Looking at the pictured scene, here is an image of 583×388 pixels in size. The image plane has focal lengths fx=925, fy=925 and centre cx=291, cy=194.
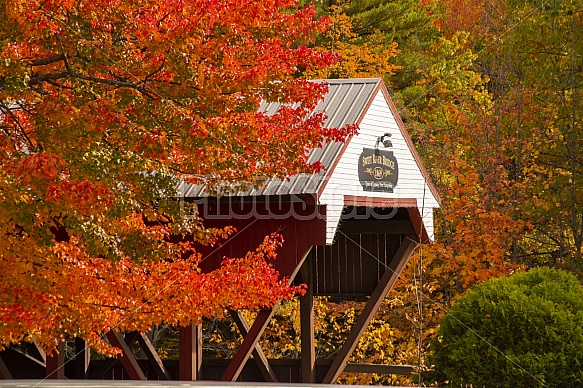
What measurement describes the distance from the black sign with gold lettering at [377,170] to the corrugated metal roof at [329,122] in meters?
0.70

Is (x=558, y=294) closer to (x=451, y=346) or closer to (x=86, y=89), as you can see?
(x=451, y=346)

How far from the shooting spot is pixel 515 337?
1130cm

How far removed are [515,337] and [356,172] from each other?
4.78 meters

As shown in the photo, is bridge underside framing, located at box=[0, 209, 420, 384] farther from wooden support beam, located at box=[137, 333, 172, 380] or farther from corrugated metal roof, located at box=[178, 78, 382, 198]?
corrugated metal roof, located at box=[178, 78, 382, 198]

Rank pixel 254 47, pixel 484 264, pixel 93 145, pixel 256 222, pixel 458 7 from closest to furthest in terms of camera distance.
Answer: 1. pixel 93 145
2. pixel 254 47
3. pixel 256 222
4. pixel 484 264
5. pixel 458 7

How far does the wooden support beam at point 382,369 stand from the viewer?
1744 centimetres

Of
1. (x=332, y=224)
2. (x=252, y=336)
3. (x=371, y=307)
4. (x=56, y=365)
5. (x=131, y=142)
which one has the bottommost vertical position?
(x=56, y=365)

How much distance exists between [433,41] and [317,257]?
15816mm

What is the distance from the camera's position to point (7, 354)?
62.7 feet

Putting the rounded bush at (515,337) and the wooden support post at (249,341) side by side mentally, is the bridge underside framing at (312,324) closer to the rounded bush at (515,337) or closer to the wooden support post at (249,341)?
the wooden support post at (249,341)

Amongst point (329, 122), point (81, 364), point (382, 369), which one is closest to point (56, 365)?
point (81, 364)

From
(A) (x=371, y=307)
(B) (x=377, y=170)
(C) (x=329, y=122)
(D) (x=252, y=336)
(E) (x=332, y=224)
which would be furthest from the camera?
(A) (x=371, y=307)

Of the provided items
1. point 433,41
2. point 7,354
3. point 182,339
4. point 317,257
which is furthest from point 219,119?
point 433,41

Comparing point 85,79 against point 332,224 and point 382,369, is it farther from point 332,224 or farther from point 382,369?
point 382,369
